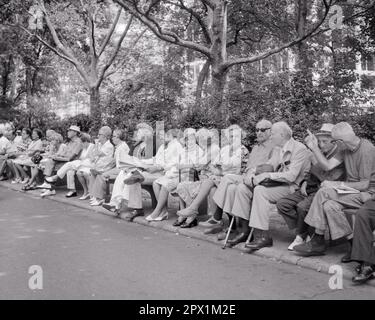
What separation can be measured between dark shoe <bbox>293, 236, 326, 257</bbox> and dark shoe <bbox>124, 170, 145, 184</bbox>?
357cm

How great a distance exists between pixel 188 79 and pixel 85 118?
459 inches

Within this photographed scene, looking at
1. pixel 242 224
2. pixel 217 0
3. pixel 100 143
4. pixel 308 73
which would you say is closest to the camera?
pixel 242 224

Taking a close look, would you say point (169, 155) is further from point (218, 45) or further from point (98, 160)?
point (218, 45)

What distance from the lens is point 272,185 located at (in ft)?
22.7

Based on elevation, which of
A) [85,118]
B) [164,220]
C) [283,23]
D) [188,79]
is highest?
[283,23]

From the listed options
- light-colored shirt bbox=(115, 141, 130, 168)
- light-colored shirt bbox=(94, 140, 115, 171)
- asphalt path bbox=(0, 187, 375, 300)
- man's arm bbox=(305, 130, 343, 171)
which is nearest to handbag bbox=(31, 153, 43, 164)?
light-colored shirt bbox=(94, 140, 115, 171)

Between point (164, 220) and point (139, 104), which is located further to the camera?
point (139, 104)

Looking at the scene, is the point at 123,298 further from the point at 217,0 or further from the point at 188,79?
the point at 188,79

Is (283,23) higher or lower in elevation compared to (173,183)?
higher

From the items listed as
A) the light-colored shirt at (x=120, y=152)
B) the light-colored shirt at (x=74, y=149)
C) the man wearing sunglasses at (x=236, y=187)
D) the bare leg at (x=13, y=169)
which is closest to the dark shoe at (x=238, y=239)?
the man wearing sunglasses at (x=236, y=187)

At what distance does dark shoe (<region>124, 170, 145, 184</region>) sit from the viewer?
898 centimetres

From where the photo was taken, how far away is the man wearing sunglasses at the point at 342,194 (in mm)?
5812

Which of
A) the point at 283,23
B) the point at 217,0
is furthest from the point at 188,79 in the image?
the point at 217,0

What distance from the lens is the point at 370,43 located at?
627 inches
